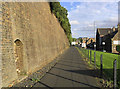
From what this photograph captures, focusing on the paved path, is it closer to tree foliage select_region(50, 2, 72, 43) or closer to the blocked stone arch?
the blocked stone arch

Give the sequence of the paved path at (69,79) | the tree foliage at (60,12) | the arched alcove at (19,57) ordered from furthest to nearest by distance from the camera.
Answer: the tree foliage at (60,12) < the arched alcove at (19,57) < the paved path at (69,79)

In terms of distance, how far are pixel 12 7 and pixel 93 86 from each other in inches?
203

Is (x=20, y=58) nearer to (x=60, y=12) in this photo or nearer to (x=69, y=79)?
(x=69, y=79)

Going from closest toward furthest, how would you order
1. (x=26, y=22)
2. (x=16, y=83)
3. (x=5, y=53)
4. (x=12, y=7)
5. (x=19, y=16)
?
(x=5, y=53)
(x=16, y=83)
(x=12, y=7)
(x=19, y=16)
(x=26, y=22)

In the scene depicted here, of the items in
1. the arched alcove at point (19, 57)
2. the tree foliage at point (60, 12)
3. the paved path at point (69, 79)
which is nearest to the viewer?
the paved path at point (69, 79)

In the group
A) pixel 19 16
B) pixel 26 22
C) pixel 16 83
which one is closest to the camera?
pixel 16 83

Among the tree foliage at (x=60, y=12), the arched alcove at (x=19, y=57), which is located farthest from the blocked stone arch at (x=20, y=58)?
the tree foliage at (x=60, y=12)

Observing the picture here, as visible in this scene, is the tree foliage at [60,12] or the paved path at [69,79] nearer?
the paved path at [69,79]

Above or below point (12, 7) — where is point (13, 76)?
below

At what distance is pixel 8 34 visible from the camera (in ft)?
17.6

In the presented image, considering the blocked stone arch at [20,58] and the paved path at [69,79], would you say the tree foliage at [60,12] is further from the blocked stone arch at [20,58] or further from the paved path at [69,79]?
the paved path at [69,79]

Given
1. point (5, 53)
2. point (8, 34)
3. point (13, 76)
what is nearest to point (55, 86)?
point (13, 76)

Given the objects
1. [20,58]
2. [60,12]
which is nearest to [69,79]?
[20,58]

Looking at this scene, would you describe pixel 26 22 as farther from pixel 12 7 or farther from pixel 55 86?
pixel 55 86
